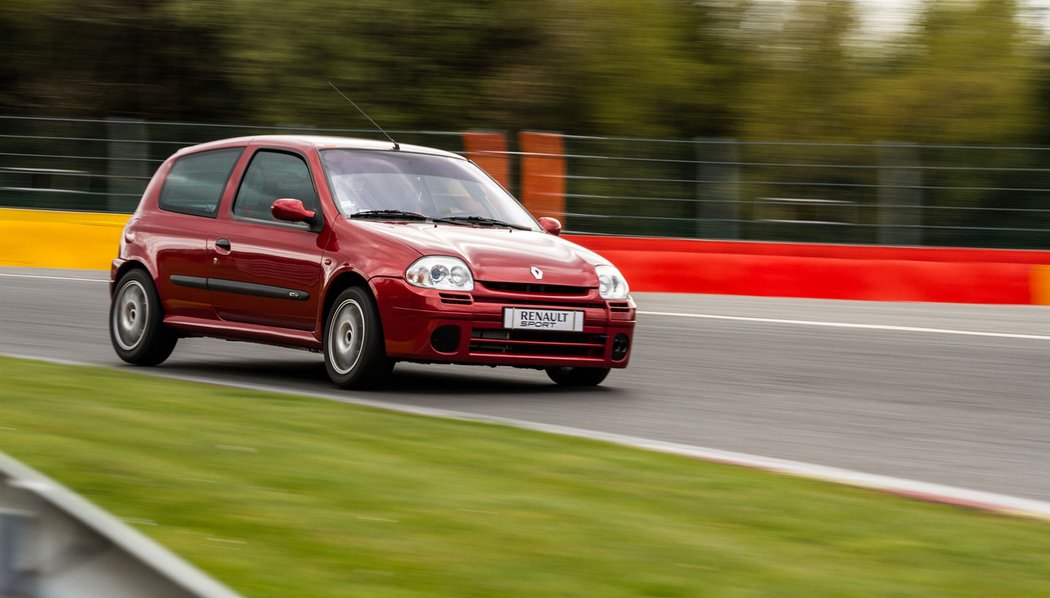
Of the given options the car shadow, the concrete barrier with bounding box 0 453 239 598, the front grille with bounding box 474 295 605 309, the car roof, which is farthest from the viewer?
the car roof

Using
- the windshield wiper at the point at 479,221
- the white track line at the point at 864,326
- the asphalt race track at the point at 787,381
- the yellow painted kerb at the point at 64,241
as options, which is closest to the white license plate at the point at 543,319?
the asphalt race track at the point at 787,381

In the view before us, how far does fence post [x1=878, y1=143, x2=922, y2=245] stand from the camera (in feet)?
61.1

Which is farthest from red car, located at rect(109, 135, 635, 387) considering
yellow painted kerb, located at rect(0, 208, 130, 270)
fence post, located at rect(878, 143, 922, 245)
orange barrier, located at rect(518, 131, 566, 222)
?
yellow painted kerb, located at rect(0, 208, 130, 270)

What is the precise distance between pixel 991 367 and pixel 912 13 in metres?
15.8

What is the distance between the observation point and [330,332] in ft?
33.0

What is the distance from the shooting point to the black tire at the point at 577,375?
35.2 ft

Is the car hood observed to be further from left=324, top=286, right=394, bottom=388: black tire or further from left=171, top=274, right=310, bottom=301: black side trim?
left=171, top=274, right=310, bottom=301: black side trim

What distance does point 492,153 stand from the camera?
20391mm

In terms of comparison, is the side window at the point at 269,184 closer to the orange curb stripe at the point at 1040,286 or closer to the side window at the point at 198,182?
the side window at the point at 198,182

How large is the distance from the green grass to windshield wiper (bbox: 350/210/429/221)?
95.1 inches

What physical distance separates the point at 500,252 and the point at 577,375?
4.18 ft

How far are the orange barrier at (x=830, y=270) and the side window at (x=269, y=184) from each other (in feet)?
28.1

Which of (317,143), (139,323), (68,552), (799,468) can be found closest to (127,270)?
(139,323)

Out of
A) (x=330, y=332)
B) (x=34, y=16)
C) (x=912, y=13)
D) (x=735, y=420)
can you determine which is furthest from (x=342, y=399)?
(x=34, y=16)
